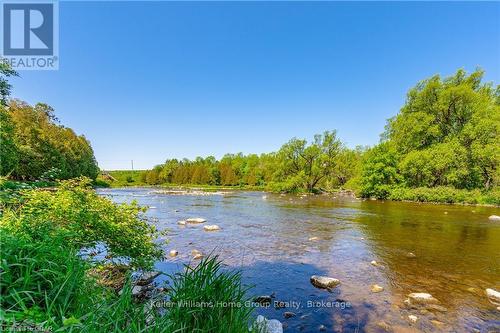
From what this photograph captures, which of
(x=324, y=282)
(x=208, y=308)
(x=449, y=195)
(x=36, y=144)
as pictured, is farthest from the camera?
(x=36, y=144)

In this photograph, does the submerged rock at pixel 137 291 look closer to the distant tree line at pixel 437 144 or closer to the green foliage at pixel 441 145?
the green foliage at pixel 441 145

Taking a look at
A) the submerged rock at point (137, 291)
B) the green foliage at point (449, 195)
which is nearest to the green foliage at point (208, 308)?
the submerged rock at point (137, 291)

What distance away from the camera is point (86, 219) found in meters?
4.61

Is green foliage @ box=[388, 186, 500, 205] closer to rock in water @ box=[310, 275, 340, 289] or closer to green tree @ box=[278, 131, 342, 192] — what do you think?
green tree @ box=[278, 131, 342, 192]

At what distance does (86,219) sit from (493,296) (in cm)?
933

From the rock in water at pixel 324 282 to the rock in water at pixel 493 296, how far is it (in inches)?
133

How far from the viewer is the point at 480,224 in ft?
46.8

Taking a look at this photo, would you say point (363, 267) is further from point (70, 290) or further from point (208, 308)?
point (70, 290)

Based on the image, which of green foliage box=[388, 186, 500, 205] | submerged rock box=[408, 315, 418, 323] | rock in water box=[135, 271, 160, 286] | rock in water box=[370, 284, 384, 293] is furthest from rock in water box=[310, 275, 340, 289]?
green foliage box=[388, 186, 500, 205]

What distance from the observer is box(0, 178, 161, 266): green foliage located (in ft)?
13.1

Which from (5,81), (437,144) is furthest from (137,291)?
(437,144)

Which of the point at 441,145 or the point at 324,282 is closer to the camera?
the point at 324,282

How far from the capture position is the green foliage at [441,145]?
86.8 feet

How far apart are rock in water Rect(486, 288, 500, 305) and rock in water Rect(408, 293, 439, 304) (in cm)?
130
